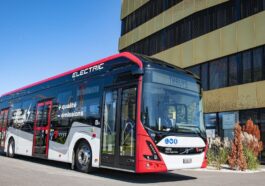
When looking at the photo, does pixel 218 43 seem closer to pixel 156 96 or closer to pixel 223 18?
pixel 223 18

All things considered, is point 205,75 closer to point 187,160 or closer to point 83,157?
point 83,157

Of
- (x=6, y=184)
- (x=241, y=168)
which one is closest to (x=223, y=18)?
(x=241, y=168)

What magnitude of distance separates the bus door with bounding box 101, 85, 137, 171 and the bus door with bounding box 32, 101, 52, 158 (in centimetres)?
406

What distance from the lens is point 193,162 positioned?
10.1 m

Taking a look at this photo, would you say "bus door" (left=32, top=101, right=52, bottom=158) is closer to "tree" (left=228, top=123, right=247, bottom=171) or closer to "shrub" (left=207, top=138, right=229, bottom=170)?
"shrub" (left=207, top=138, right=229, bottom=170)

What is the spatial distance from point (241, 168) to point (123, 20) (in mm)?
22833

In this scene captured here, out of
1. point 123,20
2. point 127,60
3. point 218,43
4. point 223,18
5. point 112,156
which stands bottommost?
point 112,156

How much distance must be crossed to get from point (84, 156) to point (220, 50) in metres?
13.4

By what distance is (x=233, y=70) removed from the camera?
833 inches

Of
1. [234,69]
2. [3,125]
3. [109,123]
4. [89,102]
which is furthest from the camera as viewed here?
[234,69]

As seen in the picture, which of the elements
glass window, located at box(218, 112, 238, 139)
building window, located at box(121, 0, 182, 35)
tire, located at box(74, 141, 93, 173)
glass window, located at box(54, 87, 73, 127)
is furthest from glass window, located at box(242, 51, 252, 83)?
tire, located at box(74, 141, 93, 173)

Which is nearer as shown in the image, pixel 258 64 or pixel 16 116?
pixel 16 116

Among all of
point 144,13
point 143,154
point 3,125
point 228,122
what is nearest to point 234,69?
point 228,122

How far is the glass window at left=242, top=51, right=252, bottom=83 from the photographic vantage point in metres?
20.1
